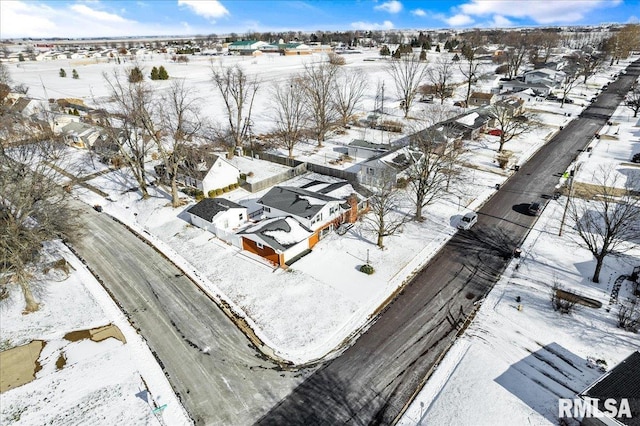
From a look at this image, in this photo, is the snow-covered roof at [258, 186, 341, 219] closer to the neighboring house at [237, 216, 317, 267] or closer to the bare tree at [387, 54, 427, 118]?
the neighboring house at [237, 216, 317, 267]

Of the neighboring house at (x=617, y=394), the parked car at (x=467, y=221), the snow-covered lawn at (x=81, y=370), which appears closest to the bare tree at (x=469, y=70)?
the parked car at (x=467, y=221)

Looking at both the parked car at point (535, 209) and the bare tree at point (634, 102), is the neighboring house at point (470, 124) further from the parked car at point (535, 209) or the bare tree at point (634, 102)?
the bare tree at point (634, 102)

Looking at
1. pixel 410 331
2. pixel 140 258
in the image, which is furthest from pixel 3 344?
pixel 410 331

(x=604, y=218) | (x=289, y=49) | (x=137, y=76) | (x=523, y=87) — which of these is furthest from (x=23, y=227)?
(x=289, y=49)

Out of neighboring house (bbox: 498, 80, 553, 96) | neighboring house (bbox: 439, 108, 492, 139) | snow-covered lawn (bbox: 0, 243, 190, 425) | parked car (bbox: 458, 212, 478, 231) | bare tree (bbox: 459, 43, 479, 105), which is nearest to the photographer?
snow-covered lawn (bbox: 0, 243, 190, 425)

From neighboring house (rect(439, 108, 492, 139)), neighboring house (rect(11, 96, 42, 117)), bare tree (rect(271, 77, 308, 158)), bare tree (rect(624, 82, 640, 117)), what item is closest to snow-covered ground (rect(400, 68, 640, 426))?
neighboring house (rect(439, 108, 492, 139))
